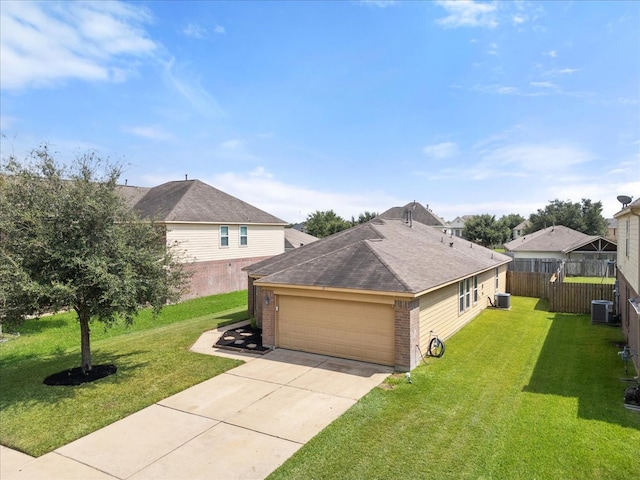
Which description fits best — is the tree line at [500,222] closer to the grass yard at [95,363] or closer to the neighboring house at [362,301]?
the grass yard at [95,363]

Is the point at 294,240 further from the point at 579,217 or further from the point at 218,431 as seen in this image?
the point at 579,217

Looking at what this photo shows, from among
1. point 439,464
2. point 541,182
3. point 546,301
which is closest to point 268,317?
point 439,464

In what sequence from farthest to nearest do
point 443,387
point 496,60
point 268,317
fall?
point 496,60 < point 268,317 < point 443,387

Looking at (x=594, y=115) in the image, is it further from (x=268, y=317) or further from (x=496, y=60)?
(x=268, y=317)

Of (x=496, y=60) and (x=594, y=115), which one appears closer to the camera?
(x=496, y=60)

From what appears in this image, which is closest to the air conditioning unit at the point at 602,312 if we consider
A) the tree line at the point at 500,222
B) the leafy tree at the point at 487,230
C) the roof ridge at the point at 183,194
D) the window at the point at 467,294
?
the window at the point at 467,294

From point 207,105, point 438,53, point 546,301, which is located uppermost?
point 438,53

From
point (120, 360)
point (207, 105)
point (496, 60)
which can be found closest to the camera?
point (120, 360)
